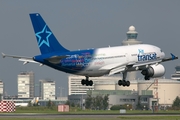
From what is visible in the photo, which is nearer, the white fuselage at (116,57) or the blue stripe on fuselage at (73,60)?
the blue stripe on fuselage at (73,60)

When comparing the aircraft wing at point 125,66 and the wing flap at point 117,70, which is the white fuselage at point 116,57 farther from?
the wing flap at point 117,70

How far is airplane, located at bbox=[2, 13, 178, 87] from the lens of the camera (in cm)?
11069

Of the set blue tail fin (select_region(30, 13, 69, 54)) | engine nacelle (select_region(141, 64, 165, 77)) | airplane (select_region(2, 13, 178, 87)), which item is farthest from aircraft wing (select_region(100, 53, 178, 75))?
blue tail fin (select_region(30, 13, 69, 54))

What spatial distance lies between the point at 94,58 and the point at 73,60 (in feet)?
14.8

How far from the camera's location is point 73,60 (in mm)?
112125

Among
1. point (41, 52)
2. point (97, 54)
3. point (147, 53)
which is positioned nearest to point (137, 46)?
point (147, 53)

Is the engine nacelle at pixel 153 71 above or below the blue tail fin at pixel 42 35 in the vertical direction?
below

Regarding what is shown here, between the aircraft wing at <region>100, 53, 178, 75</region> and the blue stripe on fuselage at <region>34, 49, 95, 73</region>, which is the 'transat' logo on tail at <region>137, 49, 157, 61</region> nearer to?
the aircraft wing at <region>100, 53, 178, 75</region>

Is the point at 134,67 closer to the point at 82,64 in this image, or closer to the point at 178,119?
the point at 82,64

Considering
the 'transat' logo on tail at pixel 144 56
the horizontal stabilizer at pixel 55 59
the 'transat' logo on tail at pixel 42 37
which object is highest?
the 'transat' logo on tail at pixel 42 37

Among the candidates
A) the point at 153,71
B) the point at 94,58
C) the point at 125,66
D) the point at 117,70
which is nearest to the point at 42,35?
the point at 94,58

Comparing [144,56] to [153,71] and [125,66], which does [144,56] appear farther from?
[125,66]

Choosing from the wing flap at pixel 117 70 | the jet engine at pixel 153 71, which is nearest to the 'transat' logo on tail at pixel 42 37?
the wing flap at pixel 117 70

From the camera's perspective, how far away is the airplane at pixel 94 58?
110688 millimetres
